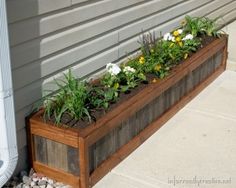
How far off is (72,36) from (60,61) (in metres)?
0.21

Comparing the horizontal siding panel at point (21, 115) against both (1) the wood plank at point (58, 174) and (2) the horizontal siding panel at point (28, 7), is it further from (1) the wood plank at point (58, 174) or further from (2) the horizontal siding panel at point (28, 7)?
(2) the horizontal siding panel at point (28, 7)

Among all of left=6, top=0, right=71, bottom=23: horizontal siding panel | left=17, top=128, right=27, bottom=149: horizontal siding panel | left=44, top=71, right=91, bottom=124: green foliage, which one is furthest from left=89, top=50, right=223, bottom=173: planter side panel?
left=6, top=0, right=71, bottom=23: horizontal siding panel

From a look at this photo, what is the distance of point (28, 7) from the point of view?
2.87 metres

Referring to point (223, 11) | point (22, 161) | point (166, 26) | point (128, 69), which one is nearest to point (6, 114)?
point (22, 161)

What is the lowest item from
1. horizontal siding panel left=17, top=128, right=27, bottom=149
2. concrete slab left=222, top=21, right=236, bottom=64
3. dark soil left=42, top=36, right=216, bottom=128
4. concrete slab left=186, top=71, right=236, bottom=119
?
concrete slab left=186, top=71, right=236, bottom=119

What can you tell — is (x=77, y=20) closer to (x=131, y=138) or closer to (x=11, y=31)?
(x=11, y=31)

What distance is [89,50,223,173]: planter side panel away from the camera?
10.0 feet

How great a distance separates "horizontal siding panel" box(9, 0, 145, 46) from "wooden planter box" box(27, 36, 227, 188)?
534 mm

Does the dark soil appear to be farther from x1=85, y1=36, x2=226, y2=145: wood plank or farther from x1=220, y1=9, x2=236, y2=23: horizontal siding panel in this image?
x1=220, y1=9, x2=236, y2=23: horizontal siding panel

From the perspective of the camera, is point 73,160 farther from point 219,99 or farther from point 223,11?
point 223,11

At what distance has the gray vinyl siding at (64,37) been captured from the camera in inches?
114

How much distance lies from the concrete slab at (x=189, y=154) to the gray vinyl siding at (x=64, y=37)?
72cm

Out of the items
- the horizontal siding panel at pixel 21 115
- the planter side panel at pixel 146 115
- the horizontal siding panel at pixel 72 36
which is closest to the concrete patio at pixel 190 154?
the planter side panel at pixel 146 115

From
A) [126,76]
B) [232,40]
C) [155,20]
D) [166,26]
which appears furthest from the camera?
[232,40]
